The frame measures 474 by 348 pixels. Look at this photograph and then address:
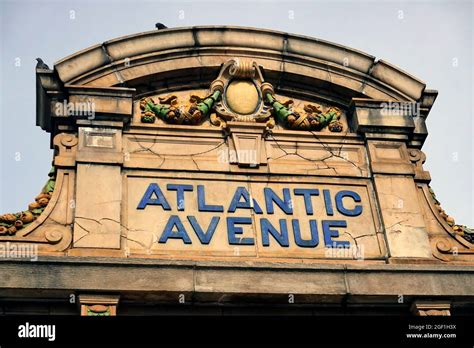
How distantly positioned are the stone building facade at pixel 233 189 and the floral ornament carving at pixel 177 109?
2 cm

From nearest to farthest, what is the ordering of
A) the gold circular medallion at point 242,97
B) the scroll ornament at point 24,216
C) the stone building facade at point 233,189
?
the stone building facade at point 233,189 → the scroll ornament at point 24,216 → the gold circular medallion at point 242,97

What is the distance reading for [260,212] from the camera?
37.1 feet

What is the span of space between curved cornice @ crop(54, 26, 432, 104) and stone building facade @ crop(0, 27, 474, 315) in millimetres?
19

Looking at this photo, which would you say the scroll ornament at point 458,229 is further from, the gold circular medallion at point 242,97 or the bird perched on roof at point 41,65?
the bird perched on roof at point 41,65

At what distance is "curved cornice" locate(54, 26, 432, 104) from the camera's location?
12.4 meters

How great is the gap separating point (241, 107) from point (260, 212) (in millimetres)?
1649

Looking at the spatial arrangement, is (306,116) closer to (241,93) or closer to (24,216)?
(241,93)

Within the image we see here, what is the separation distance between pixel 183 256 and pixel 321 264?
1530 mm

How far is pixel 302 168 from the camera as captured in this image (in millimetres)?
11852

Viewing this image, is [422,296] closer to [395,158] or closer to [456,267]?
[456,267]

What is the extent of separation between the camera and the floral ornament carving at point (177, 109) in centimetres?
1202

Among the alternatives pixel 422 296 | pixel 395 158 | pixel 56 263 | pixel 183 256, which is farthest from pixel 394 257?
pixel 56 263

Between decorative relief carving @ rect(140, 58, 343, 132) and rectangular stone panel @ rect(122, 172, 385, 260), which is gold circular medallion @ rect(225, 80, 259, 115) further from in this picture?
rectangular stone panel @ rect(122, 172, 385, 260)

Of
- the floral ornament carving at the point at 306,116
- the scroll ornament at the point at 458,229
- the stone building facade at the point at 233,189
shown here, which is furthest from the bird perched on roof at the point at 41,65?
the scroll ornament at the point at 458,229
